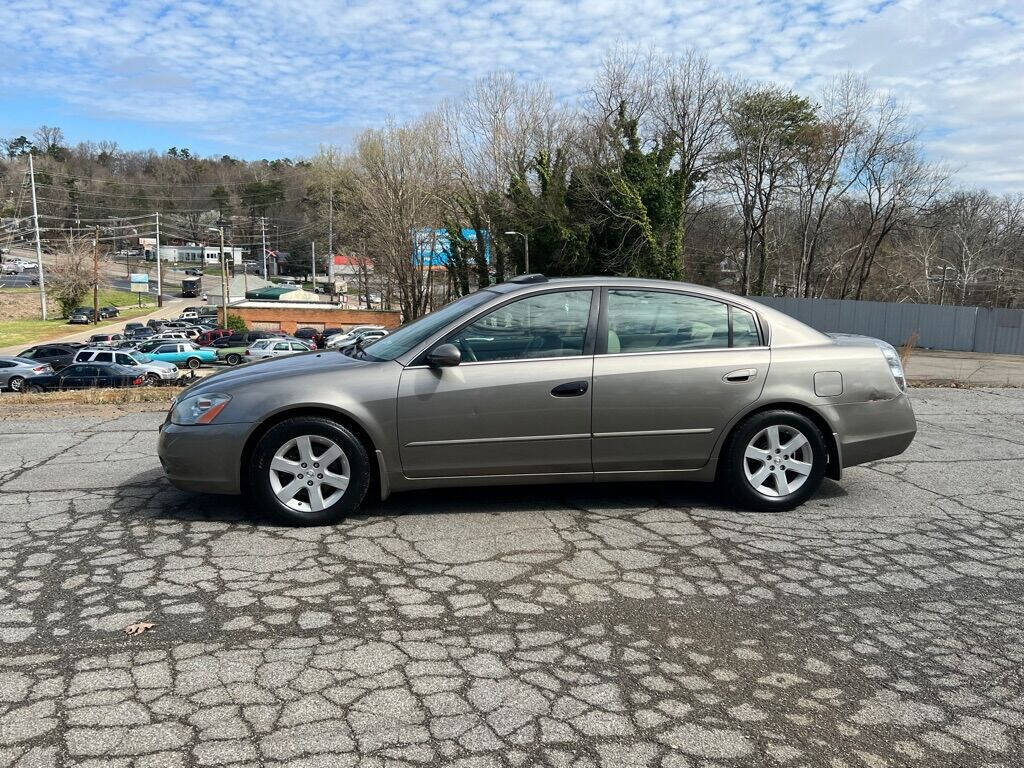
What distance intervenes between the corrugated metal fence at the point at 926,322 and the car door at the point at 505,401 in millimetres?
33292

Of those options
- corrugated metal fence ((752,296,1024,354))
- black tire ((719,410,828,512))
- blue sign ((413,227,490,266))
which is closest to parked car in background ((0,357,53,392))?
blue sign ((413,227,490,266))

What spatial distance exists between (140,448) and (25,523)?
2.06 metres

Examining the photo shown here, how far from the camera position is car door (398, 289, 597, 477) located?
4.70 m

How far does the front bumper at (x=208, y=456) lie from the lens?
4652mm

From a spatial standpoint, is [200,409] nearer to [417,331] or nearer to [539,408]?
[417,331]

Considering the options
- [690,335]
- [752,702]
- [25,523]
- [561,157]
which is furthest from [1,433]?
[561,157]

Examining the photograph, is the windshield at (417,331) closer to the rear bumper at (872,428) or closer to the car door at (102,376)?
the rear bumper at (872,428)

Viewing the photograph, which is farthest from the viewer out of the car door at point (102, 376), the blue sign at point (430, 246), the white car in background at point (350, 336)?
the blue sign at point (430, 246)

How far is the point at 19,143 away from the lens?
149 m

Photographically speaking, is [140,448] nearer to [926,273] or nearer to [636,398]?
[636,398]

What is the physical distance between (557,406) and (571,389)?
0.14m

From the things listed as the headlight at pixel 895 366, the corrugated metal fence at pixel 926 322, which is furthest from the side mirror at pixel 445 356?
the corrugated metal fence at pixel 926 322

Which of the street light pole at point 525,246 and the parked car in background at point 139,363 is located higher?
the street light pole at point 525,246

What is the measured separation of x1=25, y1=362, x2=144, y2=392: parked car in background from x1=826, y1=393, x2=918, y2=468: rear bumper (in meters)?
21.2
